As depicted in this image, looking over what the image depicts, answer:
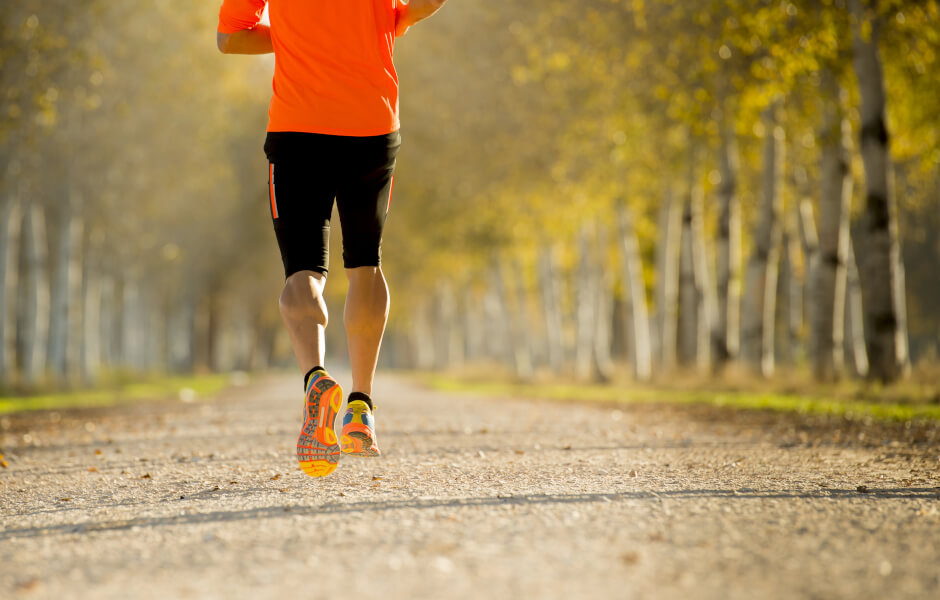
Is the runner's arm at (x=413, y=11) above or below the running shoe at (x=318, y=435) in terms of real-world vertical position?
above

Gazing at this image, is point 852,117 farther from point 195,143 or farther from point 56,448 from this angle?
point 195,143

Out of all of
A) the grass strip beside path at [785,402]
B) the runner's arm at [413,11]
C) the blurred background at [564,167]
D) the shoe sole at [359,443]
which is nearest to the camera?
the shoe sole at [359,443]

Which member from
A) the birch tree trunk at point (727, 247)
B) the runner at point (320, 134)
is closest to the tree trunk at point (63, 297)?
the birch tree trunk at point (727, 247)

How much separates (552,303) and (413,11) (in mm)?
27419

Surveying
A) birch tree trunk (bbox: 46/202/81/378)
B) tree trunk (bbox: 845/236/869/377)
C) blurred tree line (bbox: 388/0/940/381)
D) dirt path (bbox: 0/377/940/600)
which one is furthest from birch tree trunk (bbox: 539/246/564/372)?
dirt path (bbox: 0/377/940/600)

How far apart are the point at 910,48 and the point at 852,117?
2.76 m

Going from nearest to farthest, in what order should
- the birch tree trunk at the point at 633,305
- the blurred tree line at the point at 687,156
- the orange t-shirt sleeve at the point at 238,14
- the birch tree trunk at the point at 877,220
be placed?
the orange t-shirt sleeve at the point at 238,14 < the birch tree trunk at the point at 877,220 < the blurred tree line at the point at 687,156 < the birch tree trunk at the point at 633,305

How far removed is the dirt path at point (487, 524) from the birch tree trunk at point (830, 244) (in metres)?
8.73

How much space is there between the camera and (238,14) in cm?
478

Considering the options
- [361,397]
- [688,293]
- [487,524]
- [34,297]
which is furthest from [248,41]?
[34,297]

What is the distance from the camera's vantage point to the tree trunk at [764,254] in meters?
17.5

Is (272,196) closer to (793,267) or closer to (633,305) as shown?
(633,305)

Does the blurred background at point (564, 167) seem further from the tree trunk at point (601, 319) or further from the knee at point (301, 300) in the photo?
the knee at point (301, 300)

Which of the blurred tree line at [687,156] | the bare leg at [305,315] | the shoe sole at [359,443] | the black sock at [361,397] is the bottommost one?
the shoe sole at [359,443]
